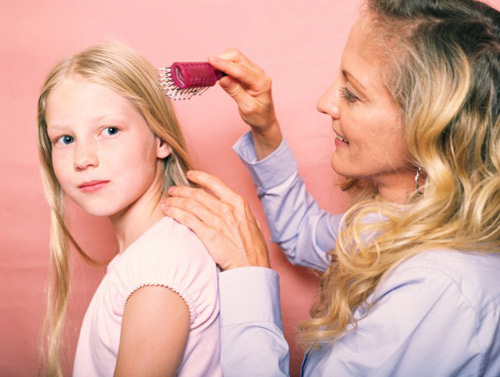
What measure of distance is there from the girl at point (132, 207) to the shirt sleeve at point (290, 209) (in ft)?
0.83

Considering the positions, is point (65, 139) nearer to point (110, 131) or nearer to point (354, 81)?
point (110, 131)

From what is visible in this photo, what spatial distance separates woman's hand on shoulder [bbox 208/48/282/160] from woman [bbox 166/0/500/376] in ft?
0.08

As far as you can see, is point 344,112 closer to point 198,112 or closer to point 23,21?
point 198,112

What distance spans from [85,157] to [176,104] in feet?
1.98

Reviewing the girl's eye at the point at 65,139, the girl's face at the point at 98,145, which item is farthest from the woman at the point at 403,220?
the girl's eye at the point at 65,139

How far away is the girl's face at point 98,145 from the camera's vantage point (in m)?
1.09

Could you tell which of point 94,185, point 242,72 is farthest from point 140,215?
point 242,72

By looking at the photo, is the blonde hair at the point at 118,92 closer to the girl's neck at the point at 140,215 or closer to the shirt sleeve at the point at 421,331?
the girl's neck at the point at 140,215

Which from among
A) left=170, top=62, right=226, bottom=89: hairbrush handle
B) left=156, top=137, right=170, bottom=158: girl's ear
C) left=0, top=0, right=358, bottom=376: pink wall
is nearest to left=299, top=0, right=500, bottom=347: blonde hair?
left=170, top=62, right=226, bottom=89: hairbrush handle

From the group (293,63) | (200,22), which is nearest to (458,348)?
(293,63)

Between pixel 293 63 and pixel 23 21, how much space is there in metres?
0.81

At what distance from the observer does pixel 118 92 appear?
1.11m

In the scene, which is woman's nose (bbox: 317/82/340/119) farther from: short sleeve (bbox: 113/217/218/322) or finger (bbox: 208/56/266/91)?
Result: short sleeve (bbox: 113/217/218/322)

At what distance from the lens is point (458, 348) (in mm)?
919
